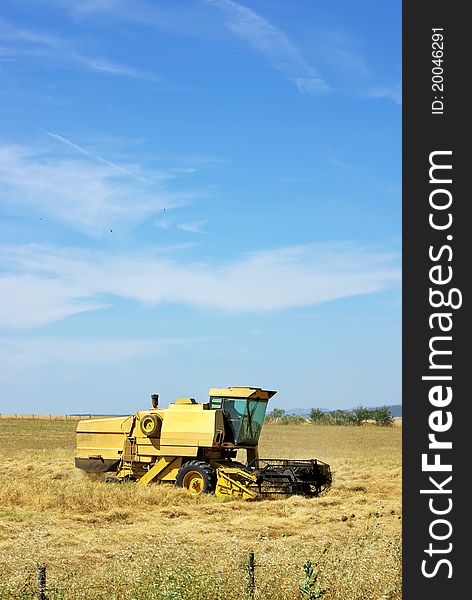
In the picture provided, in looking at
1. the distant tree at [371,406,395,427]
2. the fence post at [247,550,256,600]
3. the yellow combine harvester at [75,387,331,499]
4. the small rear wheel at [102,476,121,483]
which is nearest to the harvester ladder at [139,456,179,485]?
the yellow combine harvester at [75,387,331,499]

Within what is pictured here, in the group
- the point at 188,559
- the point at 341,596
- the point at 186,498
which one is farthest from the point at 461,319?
the point at 186,498

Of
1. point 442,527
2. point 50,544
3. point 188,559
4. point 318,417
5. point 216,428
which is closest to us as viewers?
point 442,527

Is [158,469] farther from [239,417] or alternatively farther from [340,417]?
[340,417]

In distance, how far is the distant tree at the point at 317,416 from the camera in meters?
89.1

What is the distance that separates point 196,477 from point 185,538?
623 centimetres

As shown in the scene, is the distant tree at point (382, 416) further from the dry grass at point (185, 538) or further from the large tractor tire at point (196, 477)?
the large tractor tire at point (196, 477)

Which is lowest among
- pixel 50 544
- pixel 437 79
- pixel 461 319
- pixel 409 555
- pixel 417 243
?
pixel 50 544

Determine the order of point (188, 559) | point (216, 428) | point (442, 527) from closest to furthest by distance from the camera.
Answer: point (442, 527) → point (188, 559) → point (216, 428)

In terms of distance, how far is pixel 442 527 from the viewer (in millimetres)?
7016

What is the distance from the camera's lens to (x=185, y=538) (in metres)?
15.4

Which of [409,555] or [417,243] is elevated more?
[417,243]

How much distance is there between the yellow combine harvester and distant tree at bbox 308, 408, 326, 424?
65.7 metres

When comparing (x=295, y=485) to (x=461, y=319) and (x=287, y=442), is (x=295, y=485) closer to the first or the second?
Answer: (x=461, y=319)

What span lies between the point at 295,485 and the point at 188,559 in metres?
10.1
